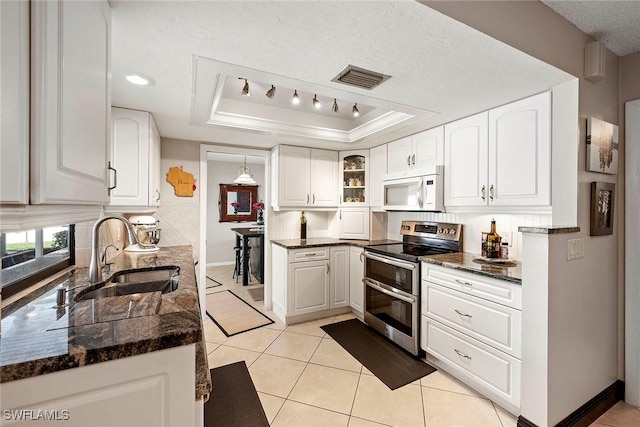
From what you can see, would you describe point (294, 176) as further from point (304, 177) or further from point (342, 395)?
point (342, 395)

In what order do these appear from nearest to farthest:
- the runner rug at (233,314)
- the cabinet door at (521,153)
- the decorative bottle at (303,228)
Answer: the cabinet door at (521,153), the runner rug at (233,314), the decorative bottle at (303,228)

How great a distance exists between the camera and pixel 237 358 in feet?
8.21

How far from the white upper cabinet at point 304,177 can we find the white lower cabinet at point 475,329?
5.52 feet

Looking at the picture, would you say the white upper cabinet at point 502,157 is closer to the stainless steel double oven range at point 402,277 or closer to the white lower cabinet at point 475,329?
the stainless steel double oven range at point 402,277

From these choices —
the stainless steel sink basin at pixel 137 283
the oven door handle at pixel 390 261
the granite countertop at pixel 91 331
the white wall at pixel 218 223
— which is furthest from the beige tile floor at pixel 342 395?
the white wall at pixel 218 223

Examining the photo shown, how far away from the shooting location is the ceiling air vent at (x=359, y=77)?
1.61 metres

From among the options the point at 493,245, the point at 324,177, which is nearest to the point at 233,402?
the point at 493,245

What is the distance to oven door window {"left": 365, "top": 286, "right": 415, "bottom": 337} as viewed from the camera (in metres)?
2.52

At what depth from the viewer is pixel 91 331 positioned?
89 centimetres

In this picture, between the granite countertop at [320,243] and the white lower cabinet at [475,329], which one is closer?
the white lower cabinet at [475,329]

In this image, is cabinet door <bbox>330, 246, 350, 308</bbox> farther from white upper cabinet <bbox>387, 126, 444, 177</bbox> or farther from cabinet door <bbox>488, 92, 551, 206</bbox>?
cabinet door <bbox>488, 92, 551, 206</bbox>

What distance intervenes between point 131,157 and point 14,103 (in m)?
1.81

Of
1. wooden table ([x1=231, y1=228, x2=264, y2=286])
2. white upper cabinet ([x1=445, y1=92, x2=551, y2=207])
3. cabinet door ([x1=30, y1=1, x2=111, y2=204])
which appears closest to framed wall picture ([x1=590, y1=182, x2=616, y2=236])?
white upper cabinet ([x1=445, y1=92, x2=551, y2=207])

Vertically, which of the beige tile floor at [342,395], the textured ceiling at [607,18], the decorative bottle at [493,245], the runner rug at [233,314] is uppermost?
the textured ceiling at [607,18]
